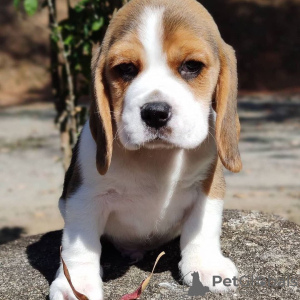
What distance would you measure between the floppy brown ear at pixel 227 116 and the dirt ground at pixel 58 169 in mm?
5059

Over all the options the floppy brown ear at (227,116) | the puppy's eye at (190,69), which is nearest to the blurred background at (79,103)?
the floppy brown ear at (227,116)

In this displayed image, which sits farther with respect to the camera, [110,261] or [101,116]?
[110,261]

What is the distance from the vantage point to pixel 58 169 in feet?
43.0

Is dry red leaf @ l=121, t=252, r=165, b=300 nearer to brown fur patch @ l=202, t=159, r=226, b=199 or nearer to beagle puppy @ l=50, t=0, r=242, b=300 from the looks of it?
beagle puppy @ l=50, t=0, r=242, b=300

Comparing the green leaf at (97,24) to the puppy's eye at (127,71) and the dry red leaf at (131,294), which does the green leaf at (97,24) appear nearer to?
the puppy's eye at (127,71)

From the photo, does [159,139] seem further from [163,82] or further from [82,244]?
[82,244]

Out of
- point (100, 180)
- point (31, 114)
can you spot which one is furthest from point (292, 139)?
point (100, 180)

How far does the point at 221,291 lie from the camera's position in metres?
4.30

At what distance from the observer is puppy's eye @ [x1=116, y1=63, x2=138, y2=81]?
13.4ft

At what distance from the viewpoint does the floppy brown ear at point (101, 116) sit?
4.15 metres

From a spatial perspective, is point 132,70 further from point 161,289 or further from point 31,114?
point 31,114

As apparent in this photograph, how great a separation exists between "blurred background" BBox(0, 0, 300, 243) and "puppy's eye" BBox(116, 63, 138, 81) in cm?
230

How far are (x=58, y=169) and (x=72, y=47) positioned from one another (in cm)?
635

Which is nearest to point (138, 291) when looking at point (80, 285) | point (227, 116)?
point (80, 285)
